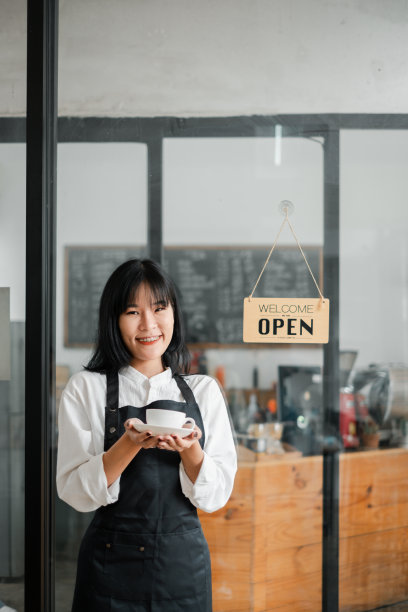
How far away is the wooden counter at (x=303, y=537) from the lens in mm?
1725

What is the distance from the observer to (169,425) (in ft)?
3.78

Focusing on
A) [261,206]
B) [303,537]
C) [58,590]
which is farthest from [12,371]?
[303,537]

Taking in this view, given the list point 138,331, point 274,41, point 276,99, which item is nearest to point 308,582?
point 138,331

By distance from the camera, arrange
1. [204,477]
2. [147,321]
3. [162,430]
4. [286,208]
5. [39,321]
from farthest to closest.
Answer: [286,208], [39,321], [147,321], [204,477], [162,430]

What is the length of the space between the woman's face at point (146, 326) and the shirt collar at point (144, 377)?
1.2 inches

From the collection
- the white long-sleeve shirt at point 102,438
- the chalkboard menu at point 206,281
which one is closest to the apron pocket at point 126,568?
the white long-sleeve shirt at point 102,438

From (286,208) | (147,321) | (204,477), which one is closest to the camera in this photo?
(204,477)

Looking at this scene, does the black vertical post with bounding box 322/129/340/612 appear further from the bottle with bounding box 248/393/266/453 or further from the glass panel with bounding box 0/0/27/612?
the glass panel with bounding box 0/0/27/612

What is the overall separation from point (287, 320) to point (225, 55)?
2.95 feet

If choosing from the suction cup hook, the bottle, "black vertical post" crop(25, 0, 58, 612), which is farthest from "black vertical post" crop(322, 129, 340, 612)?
"black vertical post" crop(25, 0, 58, 612)

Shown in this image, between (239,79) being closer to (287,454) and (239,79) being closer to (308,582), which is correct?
(287,454)

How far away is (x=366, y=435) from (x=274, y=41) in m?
1.36

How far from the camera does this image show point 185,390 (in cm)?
138

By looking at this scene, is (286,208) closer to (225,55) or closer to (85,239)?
(225,55)
